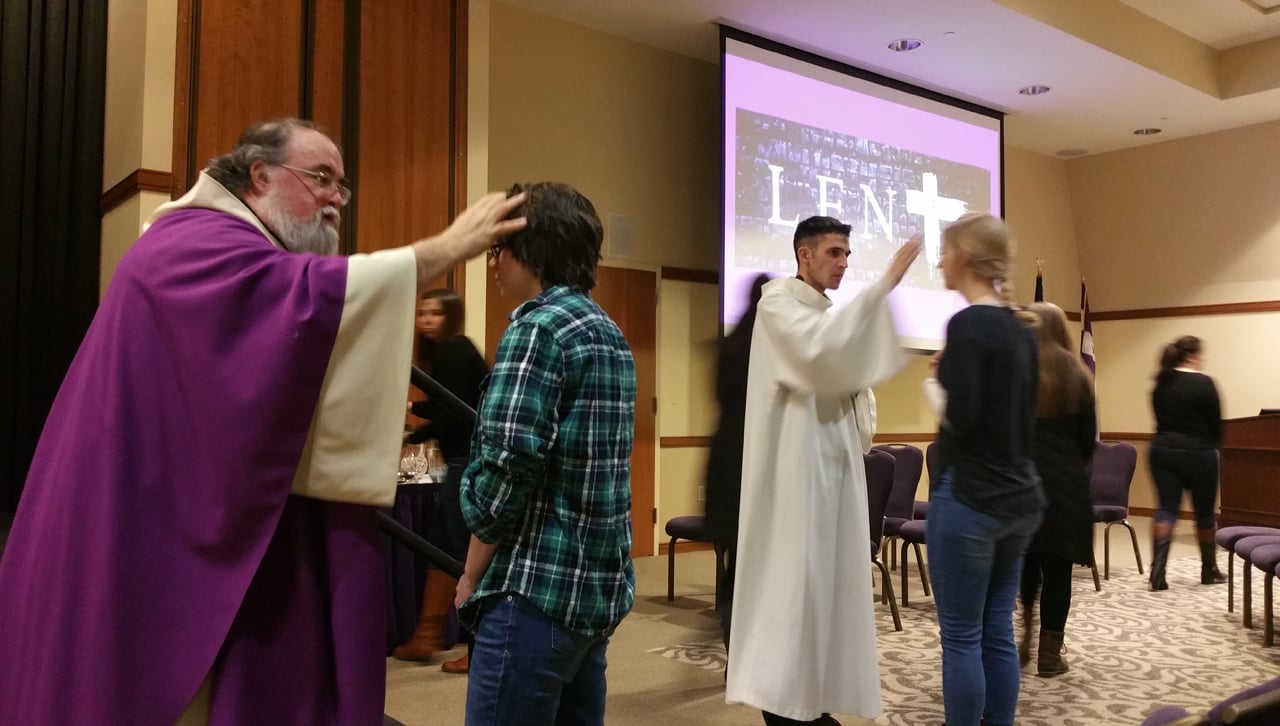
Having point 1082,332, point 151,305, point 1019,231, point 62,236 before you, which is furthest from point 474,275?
point 1082,332

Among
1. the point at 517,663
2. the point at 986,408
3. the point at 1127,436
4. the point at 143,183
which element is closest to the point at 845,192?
the point at 1127,436

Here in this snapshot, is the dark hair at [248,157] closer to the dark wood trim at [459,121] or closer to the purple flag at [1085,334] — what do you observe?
the dark wood trim at [459,121]

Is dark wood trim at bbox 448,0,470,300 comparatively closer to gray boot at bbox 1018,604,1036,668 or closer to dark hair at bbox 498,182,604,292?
gray boot at bbox 1018,604,1036,668

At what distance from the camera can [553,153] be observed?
6234 mm

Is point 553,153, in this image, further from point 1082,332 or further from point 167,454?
point 1082,332

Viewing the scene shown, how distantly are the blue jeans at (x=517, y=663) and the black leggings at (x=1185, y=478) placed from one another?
5.26 m

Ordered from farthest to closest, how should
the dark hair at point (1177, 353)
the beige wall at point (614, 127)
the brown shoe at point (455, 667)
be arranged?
the beige wall at point (614, 127) → the dark hair at point (1177, 353) → the brown shoe at point (455, 667)

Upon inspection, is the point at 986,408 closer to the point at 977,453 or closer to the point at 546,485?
the point at 977,453

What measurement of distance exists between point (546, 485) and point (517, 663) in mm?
260

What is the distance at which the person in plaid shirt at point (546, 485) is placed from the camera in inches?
53.7

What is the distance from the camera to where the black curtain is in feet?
15.1

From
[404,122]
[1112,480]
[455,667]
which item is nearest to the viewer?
[455,667]

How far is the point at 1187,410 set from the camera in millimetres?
5477

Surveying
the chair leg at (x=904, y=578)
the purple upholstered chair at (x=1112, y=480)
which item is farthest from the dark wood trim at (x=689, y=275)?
the purple upholstered chair at (x=1112, y=480)
